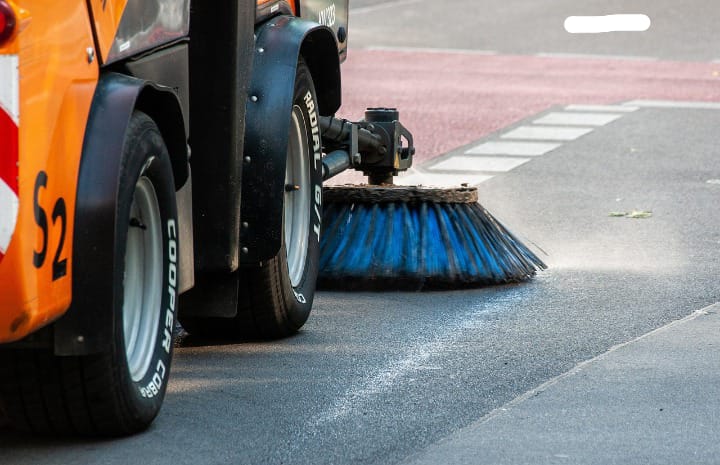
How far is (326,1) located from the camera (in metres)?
6.59

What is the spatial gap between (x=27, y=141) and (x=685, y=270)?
4.40 m

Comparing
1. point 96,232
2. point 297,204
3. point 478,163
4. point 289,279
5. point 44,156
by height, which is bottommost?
point 478,163

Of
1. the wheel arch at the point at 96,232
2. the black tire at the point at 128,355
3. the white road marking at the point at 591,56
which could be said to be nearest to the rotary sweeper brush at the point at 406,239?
the black tire at the point at 128,355

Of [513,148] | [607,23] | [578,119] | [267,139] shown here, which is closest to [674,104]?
[578,119]

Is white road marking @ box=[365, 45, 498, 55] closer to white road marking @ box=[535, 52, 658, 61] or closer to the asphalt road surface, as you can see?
white road marking @ box=[535, 52, 658, 61]

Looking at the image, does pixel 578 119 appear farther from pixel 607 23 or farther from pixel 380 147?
pixel 607 23

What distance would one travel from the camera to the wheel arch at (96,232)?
3.76m

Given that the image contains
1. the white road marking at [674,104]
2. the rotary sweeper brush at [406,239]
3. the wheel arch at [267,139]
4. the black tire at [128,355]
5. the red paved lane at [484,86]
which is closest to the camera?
the black tire at [128,355]

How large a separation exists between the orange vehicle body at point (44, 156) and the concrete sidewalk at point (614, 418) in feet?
3.60

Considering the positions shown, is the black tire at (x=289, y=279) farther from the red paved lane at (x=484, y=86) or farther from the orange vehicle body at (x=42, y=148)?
the red paved lane at (x=484, y=86)

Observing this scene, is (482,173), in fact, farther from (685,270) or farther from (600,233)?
(685,270)

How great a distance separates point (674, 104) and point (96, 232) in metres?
11.0

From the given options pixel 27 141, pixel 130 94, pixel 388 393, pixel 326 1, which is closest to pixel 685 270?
pixel 326 1

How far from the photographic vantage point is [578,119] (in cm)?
1323
